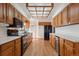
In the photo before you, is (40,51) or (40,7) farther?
(40,7)

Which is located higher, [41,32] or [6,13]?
[6,13]

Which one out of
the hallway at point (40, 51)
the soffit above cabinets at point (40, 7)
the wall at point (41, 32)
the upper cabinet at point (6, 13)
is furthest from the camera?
the wall at point (41, 32)

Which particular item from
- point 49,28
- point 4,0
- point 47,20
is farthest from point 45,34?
point 4,0

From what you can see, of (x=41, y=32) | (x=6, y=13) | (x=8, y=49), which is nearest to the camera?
(x=8, y=49)

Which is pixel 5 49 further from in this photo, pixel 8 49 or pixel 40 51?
pixel 40 51

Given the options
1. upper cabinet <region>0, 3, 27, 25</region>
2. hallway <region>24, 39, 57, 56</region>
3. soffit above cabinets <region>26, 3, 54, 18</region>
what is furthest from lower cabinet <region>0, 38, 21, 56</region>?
soffit above cabinets <region>26, 3, 54, 18</region>

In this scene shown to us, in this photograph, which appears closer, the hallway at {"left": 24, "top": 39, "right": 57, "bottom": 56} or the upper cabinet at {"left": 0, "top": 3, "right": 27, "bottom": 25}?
the upper cabinet at {"left": 0, "top": 3, "right": 27, "bottom": 25}

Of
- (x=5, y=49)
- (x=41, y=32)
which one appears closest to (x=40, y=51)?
(x=5, y=49)

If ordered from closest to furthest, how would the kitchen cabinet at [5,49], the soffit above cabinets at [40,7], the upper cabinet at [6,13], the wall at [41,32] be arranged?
1. the kitchen cabinet at [5,49]
2. the upper cabinet at [6,13]
3. the soffit above cabinets at [40,7]
4. the wall at [41,32]

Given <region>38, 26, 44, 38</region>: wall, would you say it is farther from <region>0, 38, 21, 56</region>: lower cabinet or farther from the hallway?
<region>0, 38, 21, 56</region>: lower cabinet

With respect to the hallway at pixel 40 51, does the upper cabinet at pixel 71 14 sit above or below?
above

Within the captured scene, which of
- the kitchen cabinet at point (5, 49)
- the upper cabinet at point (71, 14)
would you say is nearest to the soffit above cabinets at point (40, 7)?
the upper cabinet at point (71, 14)

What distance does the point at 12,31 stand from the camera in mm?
4832

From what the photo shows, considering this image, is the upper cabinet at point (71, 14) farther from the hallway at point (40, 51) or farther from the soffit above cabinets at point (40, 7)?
the hallway at point (40, 51)
